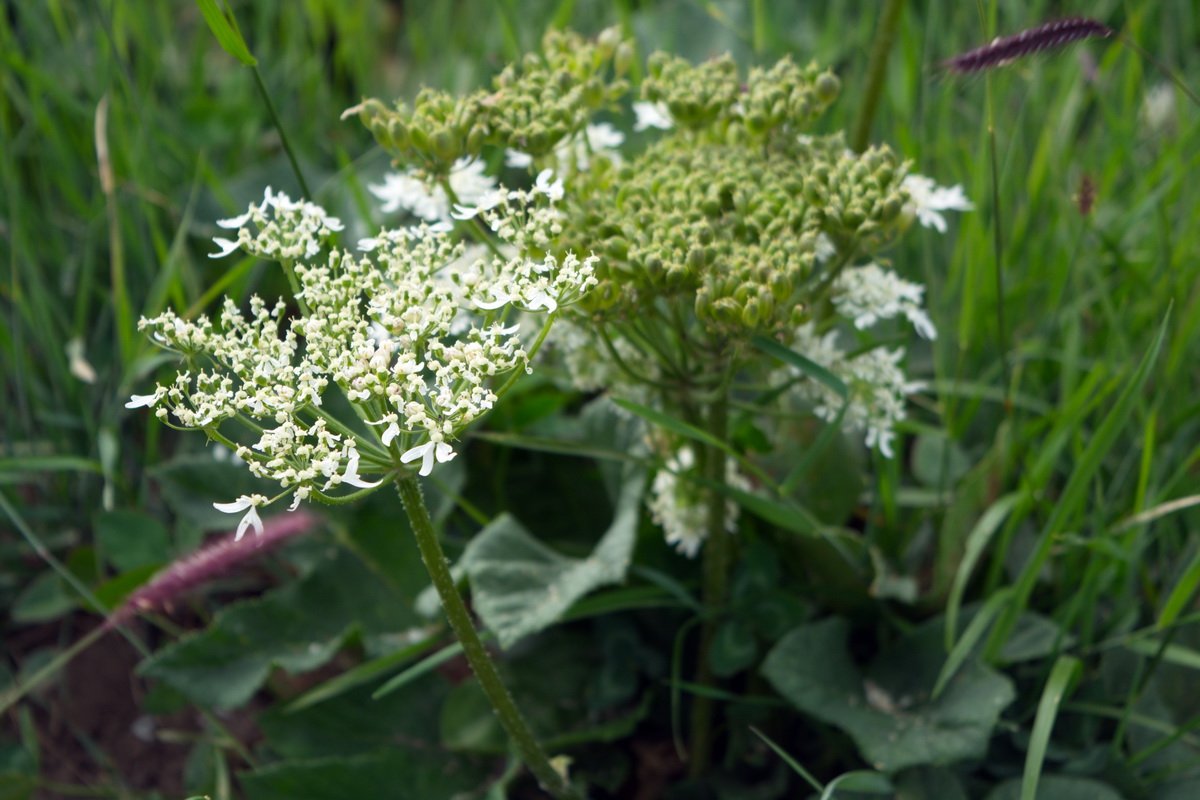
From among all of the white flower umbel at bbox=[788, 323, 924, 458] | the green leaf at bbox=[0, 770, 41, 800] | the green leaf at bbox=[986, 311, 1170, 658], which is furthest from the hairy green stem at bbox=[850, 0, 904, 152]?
the green leaf at bbox=[0, 770, 41, 800]

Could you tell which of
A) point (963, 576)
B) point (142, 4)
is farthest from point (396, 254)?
point (142, 4)

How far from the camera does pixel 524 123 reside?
1.50 m

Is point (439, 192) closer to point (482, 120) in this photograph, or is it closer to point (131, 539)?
point (482, 120)

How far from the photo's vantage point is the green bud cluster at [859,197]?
1.41 meters

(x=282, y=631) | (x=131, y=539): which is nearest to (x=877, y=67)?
(x=282, y=631)

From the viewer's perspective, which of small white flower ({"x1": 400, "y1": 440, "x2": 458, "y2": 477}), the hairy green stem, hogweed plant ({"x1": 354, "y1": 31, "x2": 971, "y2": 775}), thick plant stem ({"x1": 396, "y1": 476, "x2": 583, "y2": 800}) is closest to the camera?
small white flower ({"x1": 400, "y1": 440, "x2": 458, "y2": 477})

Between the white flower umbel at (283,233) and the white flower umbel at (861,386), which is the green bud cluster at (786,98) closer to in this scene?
the white flower umbel at (861,386)

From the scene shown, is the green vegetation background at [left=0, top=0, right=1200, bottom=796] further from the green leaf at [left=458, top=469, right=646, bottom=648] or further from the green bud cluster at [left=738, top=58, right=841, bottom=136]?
the green leaf at [left=458, top=469, right=646, bottom=648]

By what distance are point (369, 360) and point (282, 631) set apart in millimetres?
1153

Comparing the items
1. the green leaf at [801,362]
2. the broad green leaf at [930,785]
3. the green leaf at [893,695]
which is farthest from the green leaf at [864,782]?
the green leaf at [801,362]

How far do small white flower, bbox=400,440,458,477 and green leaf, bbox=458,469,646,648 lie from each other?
0.56 meters

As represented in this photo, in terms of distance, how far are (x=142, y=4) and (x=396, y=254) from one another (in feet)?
7.67

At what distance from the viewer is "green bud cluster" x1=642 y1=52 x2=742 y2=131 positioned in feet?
5.29

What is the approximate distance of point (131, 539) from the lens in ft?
7.29
